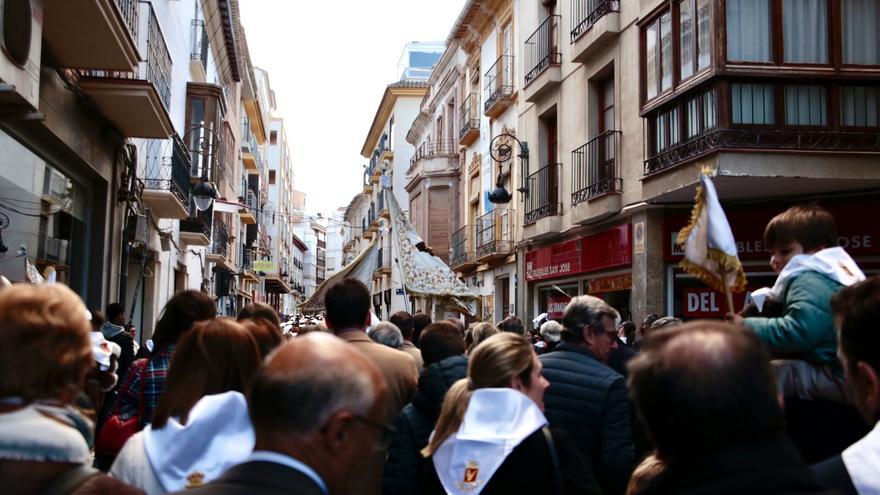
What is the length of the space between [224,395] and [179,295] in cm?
161

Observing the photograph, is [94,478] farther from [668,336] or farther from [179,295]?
[179,295]

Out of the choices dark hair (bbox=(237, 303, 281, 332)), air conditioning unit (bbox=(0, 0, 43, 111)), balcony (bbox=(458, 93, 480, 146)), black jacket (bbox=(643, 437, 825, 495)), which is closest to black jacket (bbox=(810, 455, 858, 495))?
black jacket (bbox=(643, 437, 825, 495))

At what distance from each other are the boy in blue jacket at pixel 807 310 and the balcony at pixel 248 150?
128ft

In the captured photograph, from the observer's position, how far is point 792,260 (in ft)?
12.6

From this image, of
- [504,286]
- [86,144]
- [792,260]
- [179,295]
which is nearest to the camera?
[792,260]

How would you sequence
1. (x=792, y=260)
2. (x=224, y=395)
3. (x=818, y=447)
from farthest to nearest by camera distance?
(x=792, y=260), (x=818, y=447), (x=224, y=395)

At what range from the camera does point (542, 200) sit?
19.7m

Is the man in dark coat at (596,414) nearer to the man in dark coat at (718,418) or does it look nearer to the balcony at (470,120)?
the man in dark coat at (718,418)

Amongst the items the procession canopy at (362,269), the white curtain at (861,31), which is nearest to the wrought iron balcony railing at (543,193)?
the white curtain at (861,31)

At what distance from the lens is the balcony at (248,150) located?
41906mm

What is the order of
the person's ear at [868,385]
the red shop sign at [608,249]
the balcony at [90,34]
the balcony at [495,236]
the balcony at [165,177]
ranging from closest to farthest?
the person's ear at [868,385] → the balcony at [90,34] → the red shop sign at [608,249] → the balcony at [165,177] → the balcony at [495,236]

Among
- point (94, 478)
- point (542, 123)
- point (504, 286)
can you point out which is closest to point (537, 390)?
point (94, 478)

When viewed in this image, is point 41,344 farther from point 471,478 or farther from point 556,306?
point 556,306

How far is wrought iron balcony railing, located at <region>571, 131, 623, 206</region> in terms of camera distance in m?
15.8
